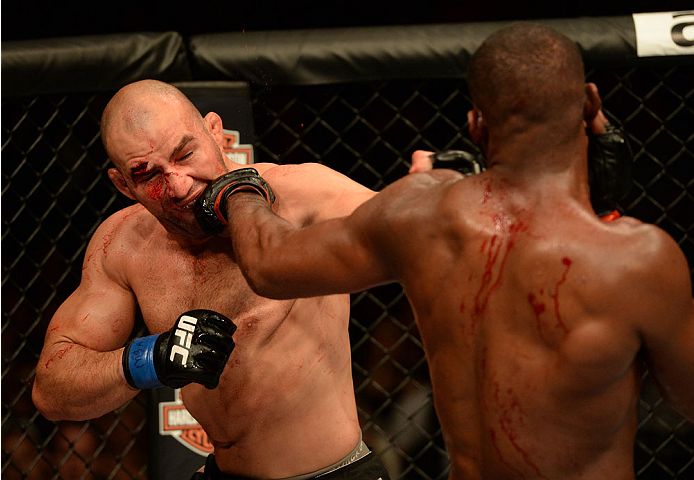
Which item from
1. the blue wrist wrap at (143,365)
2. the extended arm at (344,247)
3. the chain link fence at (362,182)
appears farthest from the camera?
the chain link fence at (362,182)

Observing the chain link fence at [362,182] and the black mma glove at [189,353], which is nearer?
the black mma glove at [189,353]

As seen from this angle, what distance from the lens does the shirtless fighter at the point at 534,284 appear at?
75cm

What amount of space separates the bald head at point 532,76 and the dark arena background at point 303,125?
2.91ft

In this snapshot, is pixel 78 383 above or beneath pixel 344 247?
beneath

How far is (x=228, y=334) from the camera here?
120 cm

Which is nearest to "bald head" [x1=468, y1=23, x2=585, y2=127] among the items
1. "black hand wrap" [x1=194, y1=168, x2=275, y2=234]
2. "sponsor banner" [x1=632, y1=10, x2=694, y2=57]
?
"black hand wrap" [x1=194, y1=168, x2=275, y2=234]

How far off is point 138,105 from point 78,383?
0.51 metres

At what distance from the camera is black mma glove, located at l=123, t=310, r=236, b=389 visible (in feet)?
3.82

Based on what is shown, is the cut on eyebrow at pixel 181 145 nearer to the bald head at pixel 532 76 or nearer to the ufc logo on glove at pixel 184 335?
the ufc logo on glove at pixel 184 335

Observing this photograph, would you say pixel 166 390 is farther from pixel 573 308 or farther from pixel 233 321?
pixel 573 308

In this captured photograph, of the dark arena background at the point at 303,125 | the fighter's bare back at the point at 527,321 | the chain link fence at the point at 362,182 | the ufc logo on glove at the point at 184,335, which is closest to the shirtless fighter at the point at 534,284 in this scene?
the fighter's bare back at the point at 527,321

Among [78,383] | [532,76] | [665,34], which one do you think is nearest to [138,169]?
[78,383]

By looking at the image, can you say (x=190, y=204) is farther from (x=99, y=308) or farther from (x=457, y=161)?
(x=457, y=161)

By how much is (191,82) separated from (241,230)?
0.79m
